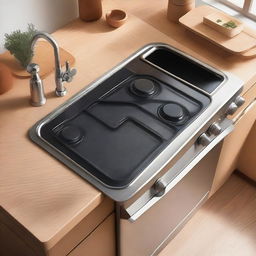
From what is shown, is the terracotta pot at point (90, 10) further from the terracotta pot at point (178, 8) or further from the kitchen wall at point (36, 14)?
the terracotta pot at point (178, 8)

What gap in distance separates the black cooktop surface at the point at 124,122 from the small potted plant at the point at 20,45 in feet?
0.76

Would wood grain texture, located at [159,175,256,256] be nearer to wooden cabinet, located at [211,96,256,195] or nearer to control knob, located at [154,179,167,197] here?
wooden cabinet, located at [211,96,256,195]

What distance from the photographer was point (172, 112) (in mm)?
→ 1428

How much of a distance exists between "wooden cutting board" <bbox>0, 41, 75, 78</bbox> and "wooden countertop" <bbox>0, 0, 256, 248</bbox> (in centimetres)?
3

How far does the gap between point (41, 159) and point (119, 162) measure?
0.75 feet

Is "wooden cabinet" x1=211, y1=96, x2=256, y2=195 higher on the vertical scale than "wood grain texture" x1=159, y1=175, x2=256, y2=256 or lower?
higher

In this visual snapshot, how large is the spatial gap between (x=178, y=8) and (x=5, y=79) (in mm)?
733

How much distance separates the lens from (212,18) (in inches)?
66.3

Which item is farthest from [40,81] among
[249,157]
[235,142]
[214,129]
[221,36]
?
[249,157]

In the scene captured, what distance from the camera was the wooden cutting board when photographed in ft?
4.98

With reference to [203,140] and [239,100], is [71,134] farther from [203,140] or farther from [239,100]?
[239,100]

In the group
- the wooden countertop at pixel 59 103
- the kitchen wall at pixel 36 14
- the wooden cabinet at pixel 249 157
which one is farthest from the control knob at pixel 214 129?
the kitchen wall at pixel 36 14

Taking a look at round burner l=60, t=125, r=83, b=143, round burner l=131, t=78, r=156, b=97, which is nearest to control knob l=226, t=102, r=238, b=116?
round burner l=131, t=78, r=156, b=97

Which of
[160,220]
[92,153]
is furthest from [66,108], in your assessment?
[160,220]
